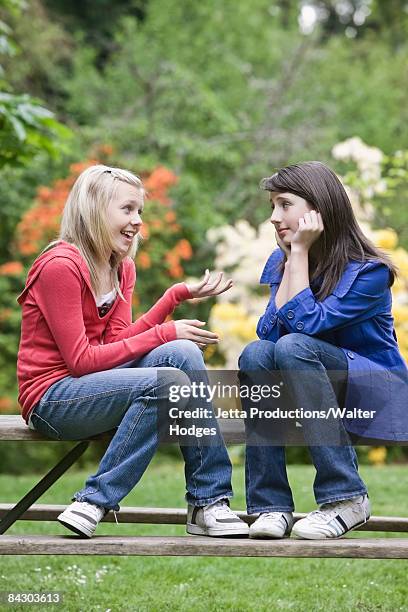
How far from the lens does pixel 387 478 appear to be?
706 centimetres

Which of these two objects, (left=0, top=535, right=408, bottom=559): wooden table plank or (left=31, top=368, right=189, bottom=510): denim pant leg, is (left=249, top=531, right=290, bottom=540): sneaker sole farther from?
(left=31, top=368, right=189, bottom=510): denim pant leg

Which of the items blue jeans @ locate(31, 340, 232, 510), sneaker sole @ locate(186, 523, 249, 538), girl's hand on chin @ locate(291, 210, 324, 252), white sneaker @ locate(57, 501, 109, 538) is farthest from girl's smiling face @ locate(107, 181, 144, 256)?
sneaker sole @ locate(186, 523, 249, 538)

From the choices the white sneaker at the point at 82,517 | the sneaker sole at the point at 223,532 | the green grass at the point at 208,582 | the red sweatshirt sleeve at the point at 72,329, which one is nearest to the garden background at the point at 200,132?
the green grass at the point at 208,582

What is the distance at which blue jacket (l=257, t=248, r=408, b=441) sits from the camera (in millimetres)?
3088

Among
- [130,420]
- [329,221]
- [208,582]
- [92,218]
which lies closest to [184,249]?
[208,582]

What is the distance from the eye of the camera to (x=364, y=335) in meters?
3.20

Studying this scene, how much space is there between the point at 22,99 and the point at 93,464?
673cm

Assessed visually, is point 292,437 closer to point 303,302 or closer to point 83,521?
point 303,302

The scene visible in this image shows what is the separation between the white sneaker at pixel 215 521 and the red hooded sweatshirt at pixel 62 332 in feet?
1.83

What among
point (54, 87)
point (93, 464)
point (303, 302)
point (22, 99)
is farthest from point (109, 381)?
point (54, 87)

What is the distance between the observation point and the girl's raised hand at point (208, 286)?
10.9 ft

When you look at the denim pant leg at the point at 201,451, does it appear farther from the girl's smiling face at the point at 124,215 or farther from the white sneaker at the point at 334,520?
the girl's smiling face at the point at 124,215

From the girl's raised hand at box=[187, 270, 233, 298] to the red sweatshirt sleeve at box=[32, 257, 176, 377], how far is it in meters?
0.21

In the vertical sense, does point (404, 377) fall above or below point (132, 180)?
below
